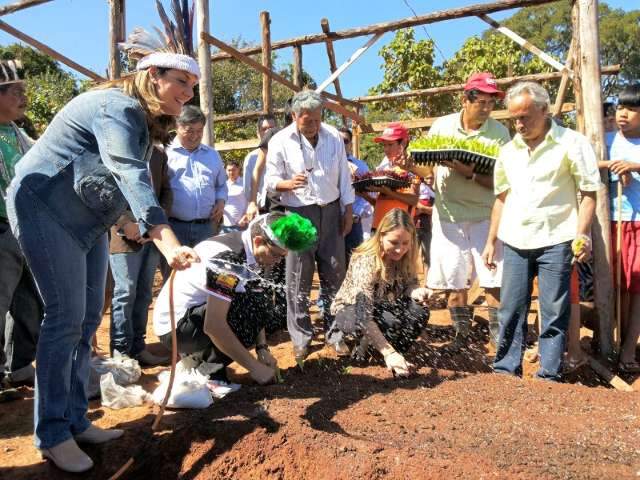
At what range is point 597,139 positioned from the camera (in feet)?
13.8

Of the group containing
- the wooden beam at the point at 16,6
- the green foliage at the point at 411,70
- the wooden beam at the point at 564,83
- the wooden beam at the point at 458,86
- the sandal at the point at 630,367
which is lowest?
the sandal at the point at 630,367

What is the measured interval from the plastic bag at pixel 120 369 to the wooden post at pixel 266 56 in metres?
4.61

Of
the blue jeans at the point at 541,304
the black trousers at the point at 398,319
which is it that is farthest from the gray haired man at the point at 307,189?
the blue jeans at the point at 541,304

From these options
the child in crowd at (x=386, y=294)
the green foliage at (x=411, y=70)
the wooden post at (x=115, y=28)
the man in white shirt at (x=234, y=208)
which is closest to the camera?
the child in crowd at (x=386, y=294)

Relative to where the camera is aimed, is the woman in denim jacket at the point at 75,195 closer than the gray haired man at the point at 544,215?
Yes

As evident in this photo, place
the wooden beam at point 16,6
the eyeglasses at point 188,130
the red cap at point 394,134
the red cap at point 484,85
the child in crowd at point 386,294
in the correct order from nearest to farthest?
the child in crowd at point 386,294, the red cap at point 484,85, the eyeglasses at point 188,130, the red cap at point 394,134, the wooden beam at point 16,6

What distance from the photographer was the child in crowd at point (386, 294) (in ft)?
12.5

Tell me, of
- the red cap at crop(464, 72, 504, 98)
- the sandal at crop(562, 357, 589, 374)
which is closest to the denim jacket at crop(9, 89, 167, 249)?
the red cap at crop(464, 72, 504, 98)

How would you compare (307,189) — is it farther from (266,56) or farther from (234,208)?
(266,56)

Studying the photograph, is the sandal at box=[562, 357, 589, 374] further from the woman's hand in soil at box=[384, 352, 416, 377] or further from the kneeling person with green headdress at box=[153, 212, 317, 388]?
the kneeling person with green headdress at box=[153, 212, 317, 388]

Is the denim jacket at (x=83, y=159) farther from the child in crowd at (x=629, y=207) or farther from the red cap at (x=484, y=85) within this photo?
the child in crowd at (x=629, y=207)

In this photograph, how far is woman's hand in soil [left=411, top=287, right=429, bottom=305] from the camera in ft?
12.9

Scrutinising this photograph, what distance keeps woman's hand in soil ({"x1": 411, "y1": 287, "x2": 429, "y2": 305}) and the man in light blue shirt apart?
1.63m

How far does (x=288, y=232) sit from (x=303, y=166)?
4.23 ft
